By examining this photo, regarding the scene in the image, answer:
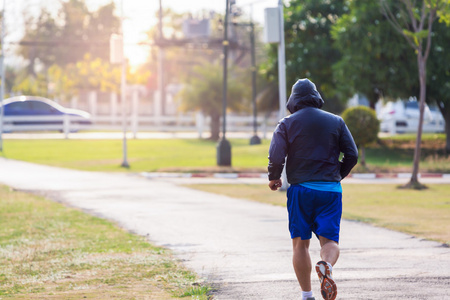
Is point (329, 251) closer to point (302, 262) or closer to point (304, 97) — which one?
point (302, 262)

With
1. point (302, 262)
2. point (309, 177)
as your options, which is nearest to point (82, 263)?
point (302, 262)

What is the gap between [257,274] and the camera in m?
7.54

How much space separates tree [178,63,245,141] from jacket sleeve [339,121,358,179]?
34755 mm

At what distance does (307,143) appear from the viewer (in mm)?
5973

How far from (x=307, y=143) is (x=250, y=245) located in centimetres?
373

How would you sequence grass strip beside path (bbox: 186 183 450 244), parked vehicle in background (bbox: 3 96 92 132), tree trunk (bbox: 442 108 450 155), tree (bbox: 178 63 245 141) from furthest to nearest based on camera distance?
parked vehicle in background (bbox: 3 96 92 132) → tree (bbox: 178 63 245 141) → tree trunk (bbox: 442 108 450 155) → grass strip beside path (bbox: 186 183 450 244)

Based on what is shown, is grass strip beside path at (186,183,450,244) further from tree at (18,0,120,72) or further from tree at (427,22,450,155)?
tree at (18,0,120,72)

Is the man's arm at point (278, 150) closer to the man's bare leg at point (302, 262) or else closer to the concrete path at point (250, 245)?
the man's bare leg at point (302, 262)

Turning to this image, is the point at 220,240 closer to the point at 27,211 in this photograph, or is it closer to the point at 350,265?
the point at 350,265

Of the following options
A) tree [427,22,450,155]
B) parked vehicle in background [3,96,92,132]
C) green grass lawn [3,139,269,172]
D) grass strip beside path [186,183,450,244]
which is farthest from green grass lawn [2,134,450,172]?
parked vehicle in background [3,96,92,132]

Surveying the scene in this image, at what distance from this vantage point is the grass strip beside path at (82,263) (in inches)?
269

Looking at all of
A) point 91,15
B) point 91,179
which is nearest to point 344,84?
point 91,179

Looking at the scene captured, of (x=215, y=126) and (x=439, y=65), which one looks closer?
(x=439, y=65)

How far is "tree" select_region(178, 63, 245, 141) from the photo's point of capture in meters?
41.0
